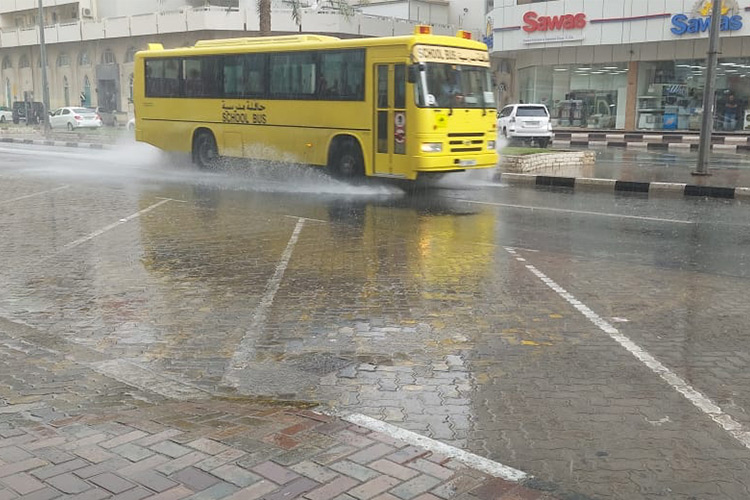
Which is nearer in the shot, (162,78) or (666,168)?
(162,78)

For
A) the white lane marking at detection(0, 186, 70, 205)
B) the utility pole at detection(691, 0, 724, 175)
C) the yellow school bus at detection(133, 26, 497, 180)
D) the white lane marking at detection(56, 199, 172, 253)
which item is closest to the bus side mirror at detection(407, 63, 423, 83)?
the yellow school bus at detection(133, 26, 497, 180)

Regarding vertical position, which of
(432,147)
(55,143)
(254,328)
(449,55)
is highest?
(449,55)

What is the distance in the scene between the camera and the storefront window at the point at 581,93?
1464 inches

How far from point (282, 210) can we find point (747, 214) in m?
8.01

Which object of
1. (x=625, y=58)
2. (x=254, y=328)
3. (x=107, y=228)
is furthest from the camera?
(x=625, y=58)

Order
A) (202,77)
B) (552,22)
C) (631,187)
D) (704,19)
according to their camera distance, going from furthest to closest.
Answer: (552,22), (704,19), (202,77), (631,187)

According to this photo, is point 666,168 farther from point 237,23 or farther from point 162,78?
point 237,23

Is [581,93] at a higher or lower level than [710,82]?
higher

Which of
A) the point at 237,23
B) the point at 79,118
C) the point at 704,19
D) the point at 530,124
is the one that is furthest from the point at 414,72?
the point at 79,118

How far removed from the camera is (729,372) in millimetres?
5070

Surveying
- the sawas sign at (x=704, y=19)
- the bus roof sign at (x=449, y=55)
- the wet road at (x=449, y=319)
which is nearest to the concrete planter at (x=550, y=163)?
the bus roof sign at (x=449, y=55)

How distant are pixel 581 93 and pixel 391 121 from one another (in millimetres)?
26719

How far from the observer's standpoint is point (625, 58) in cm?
3628

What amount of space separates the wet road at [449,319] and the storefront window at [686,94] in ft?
80.0
